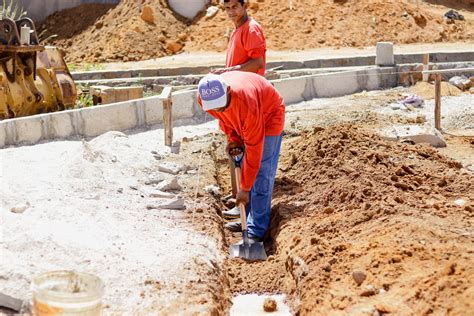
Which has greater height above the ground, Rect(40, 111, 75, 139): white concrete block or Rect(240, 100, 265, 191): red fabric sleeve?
Rect(240, 100, 265, 191): red fabric sleeve

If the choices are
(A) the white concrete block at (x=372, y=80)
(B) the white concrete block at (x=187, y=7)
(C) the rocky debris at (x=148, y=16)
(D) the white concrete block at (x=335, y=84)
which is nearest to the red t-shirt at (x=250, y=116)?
(D) the white concrete block at (x=335, y=84)

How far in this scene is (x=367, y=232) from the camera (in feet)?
17.9

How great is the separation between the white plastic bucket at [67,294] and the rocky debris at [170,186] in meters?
3.36

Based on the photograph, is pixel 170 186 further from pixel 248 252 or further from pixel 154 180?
pixel 248 252

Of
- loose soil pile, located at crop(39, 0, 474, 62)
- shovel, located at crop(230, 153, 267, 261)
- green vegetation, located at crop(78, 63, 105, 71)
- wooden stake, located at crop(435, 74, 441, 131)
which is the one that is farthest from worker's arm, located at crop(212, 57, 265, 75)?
loose soil pile, located at crop(39, 0, 474, 62)

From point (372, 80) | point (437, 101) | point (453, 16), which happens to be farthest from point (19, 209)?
point (453, 16)

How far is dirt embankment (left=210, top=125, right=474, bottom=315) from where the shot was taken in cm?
434

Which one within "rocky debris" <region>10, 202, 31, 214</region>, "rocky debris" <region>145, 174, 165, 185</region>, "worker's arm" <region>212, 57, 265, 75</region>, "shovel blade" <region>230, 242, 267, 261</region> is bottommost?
"shovel blade" <region>230, 242, 267, 261</region>

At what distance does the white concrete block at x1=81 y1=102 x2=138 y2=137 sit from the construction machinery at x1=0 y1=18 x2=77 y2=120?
2.75 feet

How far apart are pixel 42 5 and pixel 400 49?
462 inches

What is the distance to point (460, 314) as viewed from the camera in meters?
3.86

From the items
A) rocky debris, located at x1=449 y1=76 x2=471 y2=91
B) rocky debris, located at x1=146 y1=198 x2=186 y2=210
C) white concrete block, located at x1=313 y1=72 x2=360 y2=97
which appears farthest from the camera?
rocky debris, located at x1=449 y1=76 x2=471 y2=91

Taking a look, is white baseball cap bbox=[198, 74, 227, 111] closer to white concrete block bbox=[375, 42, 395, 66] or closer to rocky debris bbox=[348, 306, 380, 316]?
rocky debris bbox=[348, 306, 380, 316]

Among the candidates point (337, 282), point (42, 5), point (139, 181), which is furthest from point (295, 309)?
point (42, 5)
